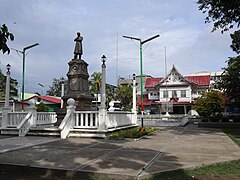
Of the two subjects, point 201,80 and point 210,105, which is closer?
point 210,105

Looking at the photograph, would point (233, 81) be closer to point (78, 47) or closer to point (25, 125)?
A: point (78, 47)

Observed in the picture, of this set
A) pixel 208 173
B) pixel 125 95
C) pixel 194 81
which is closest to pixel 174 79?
pixel 194 81

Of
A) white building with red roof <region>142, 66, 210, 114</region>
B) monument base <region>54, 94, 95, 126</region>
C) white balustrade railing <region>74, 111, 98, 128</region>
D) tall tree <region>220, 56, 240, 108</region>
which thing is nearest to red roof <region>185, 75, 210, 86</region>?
white building with red roof <region>142, 66, 210, 114</region>

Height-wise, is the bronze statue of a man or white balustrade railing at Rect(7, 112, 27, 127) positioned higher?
the bronze statue of a man

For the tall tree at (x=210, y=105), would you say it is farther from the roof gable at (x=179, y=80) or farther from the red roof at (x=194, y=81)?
the red roof at (x=194, y=81)

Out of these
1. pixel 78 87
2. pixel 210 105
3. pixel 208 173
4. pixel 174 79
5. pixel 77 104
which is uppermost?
pixel 174 79

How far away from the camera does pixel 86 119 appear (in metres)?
11.8

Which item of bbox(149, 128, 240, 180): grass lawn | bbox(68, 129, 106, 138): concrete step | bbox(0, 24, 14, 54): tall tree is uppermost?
bbox(0, 24, 14, 54): tall tree

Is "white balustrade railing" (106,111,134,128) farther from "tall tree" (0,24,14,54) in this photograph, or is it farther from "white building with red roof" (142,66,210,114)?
"white building with red roof" (142,66,210,114)

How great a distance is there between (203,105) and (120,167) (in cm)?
2970

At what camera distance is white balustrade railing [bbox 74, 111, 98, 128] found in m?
11.7

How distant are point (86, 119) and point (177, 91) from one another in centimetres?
3815

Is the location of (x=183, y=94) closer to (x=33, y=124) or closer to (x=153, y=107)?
(x=153, y=107)

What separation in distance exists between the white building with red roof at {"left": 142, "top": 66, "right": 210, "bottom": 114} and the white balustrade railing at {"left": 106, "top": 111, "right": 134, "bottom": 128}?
29.9 meters
